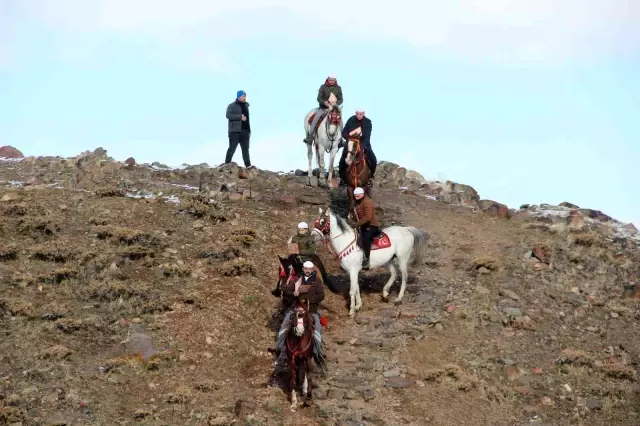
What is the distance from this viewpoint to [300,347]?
50.8 ft

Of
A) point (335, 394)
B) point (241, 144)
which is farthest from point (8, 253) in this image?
point (241, 144)

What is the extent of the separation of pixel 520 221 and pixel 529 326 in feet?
28.2

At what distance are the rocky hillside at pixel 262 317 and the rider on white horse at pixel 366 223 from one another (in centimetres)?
154

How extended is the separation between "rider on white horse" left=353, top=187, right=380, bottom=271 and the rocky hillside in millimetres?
1540

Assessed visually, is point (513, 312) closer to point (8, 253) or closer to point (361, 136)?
point (361, 136)

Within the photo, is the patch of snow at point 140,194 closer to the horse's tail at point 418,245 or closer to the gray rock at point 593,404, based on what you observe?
the horse's tail at point 418,245

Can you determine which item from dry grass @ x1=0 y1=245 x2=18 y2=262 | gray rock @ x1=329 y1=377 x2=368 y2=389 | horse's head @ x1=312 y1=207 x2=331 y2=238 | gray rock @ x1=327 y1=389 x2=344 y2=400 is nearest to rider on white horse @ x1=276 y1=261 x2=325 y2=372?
gray rock @ x1=329 y1=377 x2=368 y2=389

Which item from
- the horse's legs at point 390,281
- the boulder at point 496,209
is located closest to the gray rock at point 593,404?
the horse's legs at point 390,281

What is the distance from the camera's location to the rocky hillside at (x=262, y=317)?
15922mm

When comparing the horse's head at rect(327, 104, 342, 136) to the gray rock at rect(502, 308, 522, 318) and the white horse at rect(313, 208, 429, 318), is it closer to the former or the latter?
the white horse at rect(313, 208, 429, 318)

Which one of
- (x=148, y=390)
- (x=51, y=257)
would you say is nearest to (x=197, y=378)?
(x=148, y=390)

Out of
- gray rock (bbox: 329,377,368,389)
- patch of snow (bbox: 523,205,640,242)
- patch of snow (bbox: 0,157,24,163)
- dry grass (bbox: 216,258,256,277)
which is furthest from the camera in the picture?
patch of snow (bbox: 0,157,24,163)

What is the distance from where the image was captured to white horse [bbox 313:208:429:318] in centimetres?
1891

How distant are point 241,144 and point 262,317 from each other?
12.0 metres
